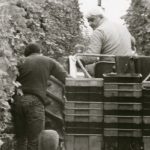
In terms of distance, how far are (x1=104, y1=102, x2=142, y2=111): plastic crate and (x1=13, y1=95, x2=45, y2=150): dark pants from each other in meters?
1.45

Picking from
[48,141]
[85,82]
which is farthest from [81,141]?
[48,141]

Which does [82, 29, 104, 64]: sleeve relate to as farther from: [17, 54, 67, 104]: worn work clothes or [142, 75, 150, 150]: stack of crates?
[142, 75, 150, 150]: stack of crates

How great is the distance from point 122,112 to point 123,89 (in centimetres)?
29

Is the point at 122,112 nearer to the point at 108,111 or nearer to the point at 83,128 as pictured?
the point at 108,111

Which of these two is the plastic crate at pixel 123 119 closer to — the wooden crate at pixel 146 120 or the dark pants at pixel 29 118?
the wooden crate at pixel 146 120

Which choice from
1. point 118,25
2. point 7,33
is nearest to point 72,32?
point 118,25

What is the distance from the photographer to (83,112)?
9.49 m

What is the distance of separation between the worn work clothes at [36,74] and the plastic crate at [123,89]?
1368mm

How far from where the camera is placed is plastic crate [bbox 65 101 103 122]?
30.9 feet

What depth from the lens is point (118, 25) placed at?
11.0m

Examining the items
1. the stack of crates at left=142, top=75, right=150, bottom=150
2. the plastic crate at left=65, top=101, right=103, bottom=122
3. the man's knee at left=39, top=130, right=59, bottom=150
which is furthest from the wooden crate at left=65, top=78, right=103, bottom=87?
the man's knee at left=39, top=130, right=59, bottom=150

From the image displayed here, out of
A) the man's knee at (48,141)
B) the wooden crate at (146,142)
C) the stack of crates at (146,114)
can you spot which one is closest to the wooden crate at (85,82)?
the stack of crates at (146,114)

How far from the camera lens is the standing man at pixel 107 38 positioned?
35.2 ft

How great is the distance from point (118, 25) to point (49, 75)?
4.23 ft
